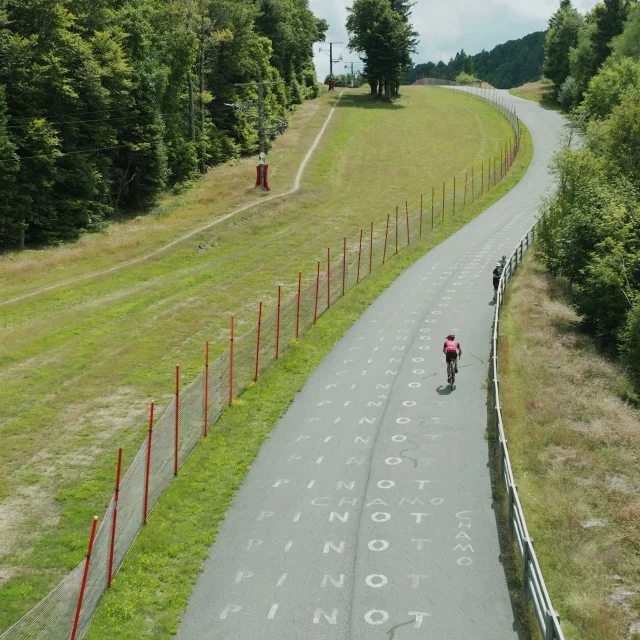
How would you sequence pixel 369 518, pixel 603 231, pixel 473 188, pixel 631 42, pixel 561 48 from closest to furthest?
pixel 369 518, pixel 603 231, pixel 473 188, pixel 631 42, pixel 561 48

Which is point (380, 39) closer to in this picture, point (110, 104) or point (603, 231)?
point (110, 104)

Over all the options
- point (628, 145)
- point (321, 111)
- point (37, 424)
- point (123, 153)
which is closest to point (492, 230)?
point (628, 145)

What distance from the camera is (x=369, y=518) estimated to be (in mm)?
16406

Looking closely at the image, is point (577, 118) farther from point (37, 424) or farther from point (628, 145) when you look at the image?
point (37, 424)

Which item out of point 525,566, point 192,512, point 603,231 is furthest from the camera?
point 603,231

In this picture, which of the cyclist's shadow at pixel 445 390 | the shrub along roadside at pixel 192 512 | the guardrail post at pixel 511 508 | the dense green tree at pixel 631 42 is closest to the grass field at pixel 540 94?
the dense green tree at pixel 631 42

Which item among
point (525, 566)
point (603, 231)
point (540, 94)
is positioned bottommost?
point (525, 566)

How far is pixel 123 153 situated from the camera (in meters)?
55.1

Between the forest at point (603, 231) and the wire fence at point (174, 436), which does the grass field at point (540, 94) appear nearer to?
the forest at point (603, 231)


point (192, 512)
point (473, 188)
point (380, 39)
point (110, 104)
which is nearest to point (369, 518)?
point (192, 512)

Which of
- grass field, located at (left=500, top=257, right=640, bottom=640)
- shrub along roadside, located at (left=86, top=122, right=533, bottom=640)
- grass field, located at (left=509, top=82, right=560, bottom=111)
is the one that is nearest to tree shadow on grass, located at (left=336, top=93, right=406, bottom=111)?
grass field, located at (left=509, top=82, right=560, bottom=111)

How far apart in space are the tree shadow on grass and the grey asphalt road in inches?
3147

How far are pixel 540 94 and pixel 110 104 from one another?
3657 inches

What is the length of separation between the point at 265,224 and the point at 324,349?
2495 cm
